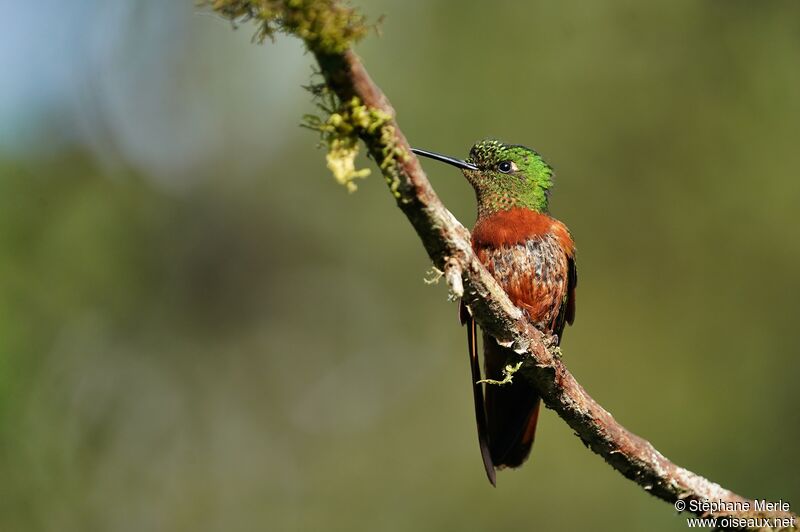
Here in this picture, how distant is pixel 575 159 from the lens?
41.2ft

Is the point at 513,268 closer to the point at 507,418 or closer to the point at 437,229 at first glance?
the point at 507,418

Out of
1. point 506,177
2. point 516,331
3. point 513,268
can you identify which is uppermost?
point 506,177

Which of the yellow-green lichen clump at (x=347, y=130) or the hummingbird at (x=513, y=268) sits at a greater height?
the hummingbird at (x=513, y=268)

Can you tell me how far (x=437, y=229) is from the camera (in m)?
2.77

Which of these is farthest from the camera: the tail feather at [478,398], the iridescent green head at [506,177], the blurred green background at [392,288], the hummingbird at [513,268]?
the blurred green background at [392,288]

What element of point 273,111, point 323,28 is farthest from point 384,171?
point 273,111

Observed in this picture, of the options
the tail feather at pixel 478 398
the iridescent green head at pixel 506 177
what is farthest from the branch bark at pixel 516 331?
the iridescent green head at pixel 506 177

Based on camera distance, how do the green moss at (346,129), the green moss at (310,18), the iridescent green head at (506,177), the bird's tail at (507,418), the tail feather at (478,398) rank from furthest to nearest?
the iridescent green head at (506,177)
the bird's tail at (507,418)
the tail feather at (478,398)
the green moss at (346,129)
the green moss at (310,18)

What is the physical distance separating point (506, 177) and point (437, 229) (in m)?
2.58

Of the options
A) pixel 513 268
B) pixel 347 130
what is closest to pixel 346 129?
pixel 347 130

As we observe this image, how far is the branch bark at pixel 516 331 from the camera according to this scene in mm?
2582

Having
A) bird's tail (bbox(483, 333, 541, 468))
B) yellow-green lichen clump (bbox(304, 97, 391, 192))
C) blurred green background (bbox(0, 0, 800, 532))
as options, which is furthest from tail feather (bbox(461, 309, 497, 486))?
blurred green background (bbox(0, 0, 800, 532))

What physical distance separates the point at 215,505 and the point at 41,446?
303cm

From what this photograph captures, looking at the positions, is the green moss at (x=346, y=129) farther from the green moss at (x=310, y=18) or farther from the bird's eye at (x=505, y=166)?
the bird's eye at (x=505, y=166)
